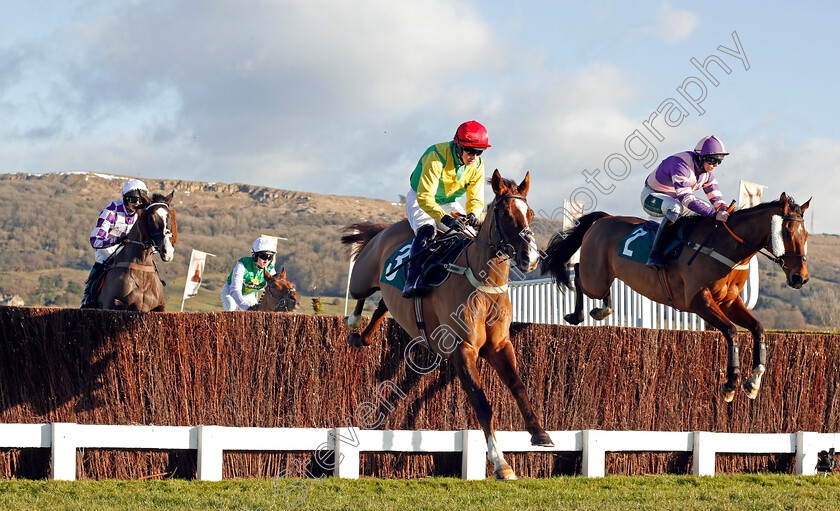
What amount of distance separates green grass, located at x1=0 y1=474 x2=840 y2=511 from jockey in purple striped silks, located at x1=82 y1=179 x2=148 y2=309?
108 inches

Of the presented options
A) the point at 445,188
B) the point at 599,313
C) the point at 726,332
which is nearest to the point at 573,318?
the point at 599,313

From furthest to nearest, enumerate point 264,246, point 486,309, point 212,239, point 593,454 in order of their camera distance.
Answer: point 212,239, point 264,246, point 593,454, point 486,309

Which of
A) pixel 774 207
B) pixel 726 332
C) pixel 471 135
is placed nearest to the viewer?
pixel 471 135

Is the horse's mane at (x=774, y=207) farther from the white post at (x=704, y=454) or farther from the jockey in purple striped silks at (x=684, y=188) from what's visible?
the white post at (x=704, y=454)

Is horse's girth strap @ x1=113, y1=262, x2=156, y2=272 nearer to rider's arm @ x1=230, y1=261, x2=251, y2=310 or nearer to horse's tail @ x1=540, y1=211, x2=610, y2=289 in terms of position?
rider's arm @ x1=230, y1=261, x2=251, y2=310

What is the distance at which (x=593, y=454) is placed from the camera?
6773mm

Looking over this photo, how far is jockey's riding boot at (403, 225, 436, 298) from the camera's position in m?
5.93

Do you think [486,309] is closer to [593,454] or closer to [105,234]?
[593,454]

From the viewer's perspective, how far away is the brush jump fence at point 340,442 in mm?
5828

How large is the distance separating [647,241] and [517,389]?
3.01 meters

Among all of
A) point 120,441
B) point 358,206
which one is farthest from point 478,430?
point 358,206

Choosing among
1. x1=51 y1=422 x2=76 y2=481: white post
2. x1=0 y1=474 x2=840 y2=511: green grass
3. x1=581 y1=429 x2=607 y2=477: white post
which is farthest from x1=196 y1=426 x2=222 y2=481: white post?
x1=581 y1=429 x2=607 y2=477: white post

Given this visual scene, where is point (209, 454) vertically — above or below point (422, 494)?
above

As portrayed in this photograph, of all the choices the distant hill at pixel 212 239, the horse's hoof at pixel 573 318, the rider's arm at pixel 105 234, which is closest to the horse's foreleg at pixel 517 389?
the horse's hoof at pixel 573 318
